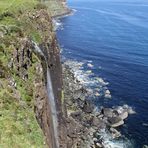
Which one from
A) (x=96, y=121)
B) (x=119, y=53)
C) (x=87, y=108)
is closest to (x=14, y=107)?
(x=96, y=121)

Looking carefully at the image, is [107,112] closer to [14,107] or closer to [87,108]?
[87,108]

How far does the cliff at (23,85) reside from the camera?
906 inches

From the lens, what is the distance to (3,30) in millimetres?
32250

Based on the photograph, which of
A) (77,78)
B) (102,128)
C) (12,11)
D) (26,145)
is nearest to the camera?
(26,145)

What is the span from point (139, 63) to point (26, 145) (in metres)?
99.8

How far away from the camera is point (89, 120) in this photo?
77.1 metres

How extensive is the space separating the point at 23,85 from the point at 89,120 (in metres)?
48.6

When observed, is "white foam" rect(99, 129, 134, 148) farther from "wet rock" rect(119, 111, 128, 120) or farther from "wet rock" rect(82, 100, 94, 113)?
"wet rock" rect(82, 100, 94, 113)

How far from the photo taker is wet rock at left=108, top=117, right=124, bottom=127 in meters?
77.1

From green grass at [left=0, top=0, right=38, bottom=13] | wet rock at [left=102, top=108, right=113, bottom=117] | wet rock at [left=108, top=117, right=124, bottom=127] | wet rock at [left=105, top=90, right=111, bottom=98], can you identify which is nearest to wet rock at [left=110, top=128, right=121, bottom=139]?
wet rock at [left=108, top=117, right=124, bottom=127]

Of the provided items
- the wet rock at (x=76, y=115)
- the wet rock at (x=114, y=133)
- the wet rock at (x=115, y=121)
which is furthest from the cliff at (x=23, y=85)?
the wet rock at (x=115, y=121)

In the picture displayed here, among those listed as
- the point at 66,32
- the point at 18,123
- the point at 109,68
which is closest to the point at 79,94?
the point at 109,68

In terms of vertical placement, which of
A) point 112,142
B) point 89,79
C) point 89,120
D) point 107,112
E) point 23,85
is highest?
point 23,85

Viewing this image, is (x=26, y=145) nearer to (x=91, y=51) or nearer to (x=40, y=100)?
(x=40, y=100)
